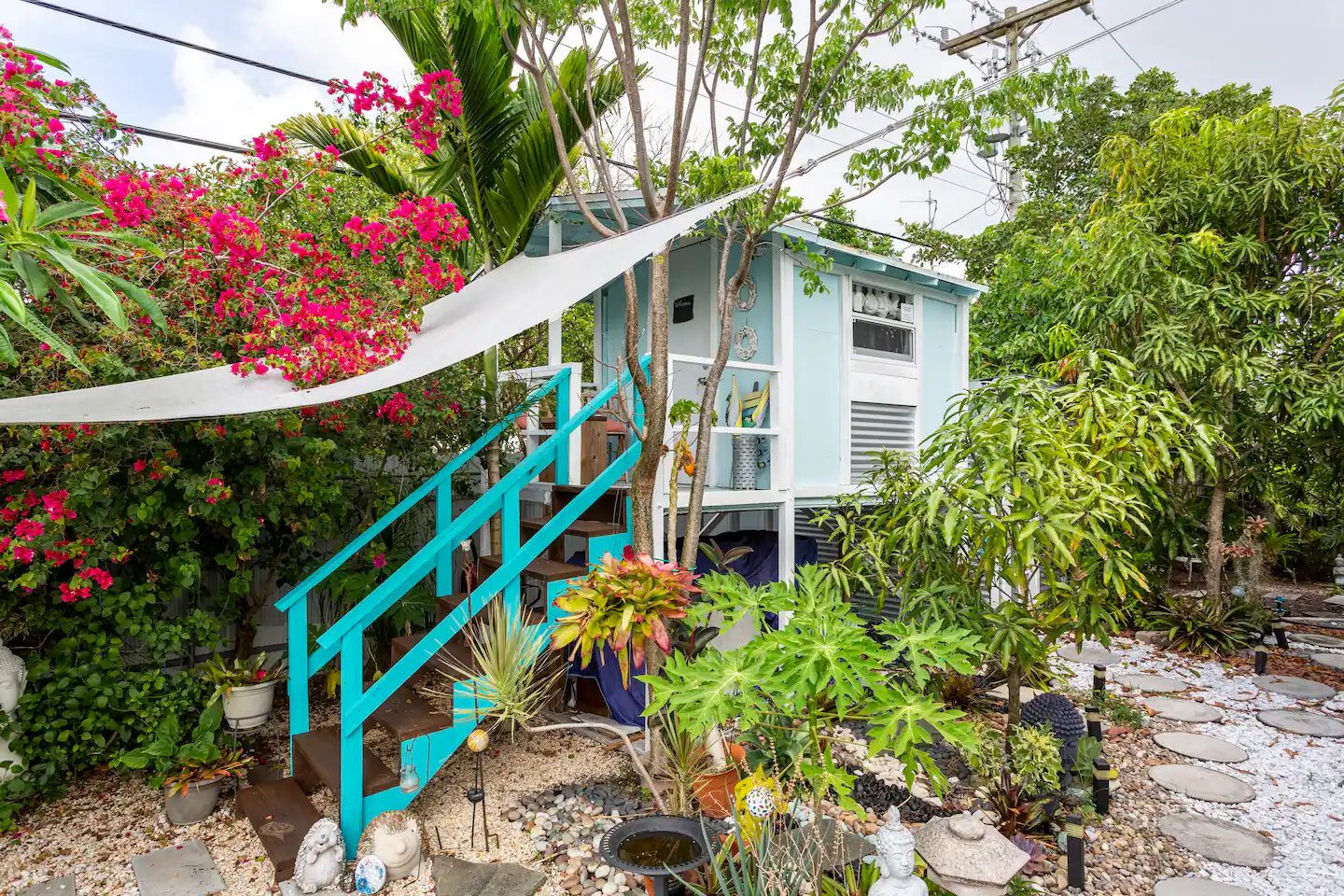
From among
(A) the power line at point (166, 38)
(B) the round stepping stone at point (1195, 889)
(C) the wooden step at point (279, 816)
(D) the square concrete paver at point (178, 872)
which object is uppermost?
(A) the power line at point (166, 38)

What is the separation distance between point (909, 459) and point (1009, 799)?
192 centimetres

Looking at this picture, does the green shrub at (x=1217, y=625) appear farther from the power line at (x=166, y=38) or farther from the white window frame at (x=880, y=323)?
the power line at (x=166, y=38)

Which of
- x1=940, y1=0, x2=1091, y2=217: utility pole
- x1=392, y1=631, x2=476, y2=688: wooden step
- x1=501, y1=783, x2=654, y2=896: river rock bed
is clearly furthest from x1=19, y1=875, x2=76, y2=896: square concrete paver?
x1=940, y1=0, x2=1091, y2=217: utility pole

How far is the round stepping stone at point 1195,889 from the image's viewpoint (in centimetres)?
303

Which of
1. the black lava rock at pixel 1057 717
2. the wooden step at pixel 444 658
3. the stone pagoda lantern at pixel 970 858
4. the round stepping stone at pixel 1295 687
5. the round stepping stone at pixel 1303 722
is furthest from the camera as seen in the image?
the round stepping stone at pixel 1295 687

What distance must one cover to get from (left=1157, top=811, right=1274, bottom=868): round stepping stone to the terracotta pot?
7.34ft

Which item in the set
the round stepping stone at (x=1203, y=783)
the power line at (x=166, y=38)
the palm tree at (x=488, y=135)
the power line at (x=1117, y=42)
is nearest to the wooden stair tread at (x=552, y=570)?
the palm tree at (x=488, y=135)

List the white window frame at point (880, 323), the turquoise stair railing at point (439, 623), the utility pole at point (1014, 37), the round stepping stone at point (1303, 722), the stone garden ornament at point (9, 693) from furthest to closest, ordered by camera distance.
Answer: the utility pole at point (1014, 37), the white window frame at point (880, 323), the round stepping stone at point (1303, 722), the stone garden ornament at point (9, 693), the turquoise stair railing at point (439, 623)

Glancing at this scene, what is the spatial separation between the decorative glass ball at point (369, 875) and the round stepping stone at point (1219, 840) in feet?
12.5

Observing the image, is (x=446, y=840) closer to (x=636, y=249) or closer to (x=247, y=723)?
(x=247, y=723)

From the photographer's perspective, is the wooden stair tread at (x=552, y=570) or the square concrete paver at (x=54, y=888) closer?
the square concrete paver at (x=54, y=888)

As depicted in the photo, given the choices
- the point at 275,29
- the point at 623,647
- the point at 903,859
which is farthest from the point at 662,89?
the point at 903,859

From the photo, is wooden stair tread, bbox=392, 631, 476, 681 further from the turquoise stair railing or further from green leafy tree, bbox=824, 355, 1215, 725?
green leafy tree, bbox=824, 355, 1215, 725

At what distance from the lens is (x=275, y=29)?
823 cm
